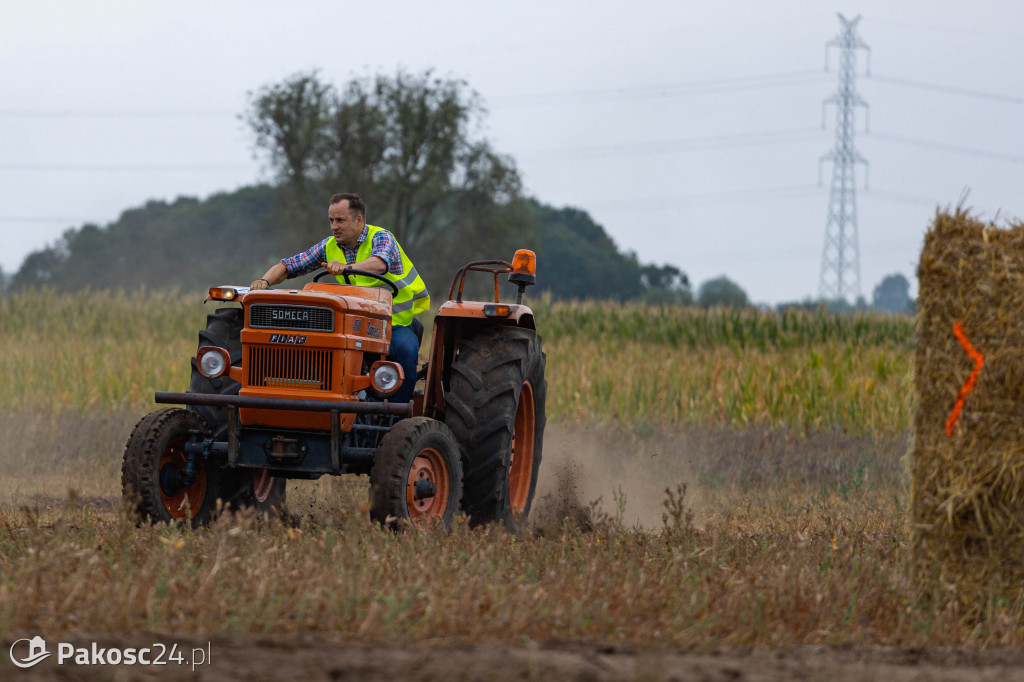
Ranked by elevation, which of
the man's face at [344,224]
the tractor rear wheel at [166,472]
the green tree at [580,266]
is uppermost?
the green tree at [580,266]

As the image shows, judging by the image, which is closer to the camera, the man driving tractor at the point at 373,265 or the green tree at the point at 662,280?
the man driving tractor at the point at 373,265

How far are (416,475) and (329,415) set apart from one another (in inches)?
24.8

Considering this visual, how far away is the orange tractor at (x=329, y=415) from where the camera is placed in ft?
21.4

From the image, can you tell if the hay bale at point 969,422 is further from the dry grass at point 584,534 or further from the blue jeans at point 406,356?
the blue jeans at point 406,356

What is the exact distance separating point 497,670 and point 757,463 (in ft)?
26.2

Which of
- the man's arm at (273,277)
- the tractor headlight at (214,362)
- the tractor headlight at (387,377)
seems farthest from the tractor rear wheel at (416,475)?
the man's arm at (273,277)

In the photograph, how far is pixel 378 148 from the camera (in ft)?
157

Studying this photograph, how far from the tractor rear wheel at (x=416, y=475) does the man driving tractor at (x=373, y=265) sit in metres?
0.57

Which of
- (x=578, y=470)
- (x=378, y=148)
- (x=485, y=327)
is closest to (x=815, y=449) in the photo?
(x=578, y=470)

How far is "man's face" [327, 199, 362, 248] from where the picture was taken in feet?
23.7

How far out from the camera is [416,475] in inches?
258

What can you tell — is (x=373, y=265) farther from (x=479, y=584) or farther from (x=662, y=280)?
(x=662, y=280)

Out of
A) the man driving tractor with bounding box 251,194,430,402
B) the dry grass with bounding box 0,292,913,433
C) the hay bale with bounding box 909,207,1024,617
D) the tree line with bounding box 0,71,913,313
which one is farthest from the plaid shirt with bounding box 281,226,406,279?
the tree line with bounding box 0,71,913,313

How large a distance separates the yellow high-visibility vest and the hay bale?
316 centimetres
